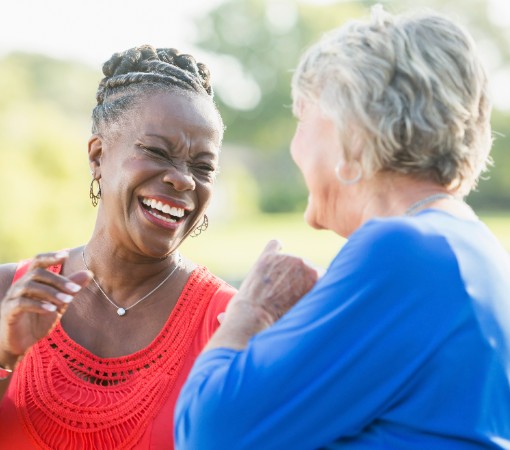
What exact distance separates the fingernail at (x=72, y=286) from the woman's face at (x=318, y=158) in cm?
69

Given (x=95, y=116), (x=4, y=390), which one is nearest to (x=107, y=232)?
(x=95, y=116)

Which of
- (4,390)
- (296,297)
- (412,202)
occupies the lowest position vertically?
(4,390)

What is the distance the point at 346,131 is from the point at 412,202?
0.80 ft

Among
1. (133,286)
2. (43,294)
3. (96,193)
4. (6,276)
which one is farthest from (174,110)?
(43,294)

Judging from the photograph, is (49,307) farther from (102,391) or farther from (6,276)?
(6,276)

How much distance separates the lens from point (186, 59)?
3354mm

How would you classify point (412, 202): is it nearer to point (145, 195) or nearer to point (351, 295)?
point (351, 295)

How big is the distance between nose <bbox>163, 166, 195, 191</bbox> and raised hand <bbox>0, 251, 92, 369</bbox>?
0.71 m

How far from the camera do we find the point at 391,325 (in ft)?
6.12

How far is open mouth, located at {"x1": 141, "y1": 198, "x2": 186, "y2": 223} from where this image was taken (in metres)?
3.08

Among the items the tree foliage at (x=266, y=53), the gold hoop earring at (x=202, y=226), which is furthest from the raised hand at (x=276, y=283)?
the tree foliage at (x=266, y=53)

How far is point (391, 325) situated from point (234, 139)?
280 feet

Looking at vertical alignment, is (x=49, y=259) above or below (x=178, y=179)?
below

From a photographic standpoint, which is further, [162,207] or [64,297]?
[162,207]
